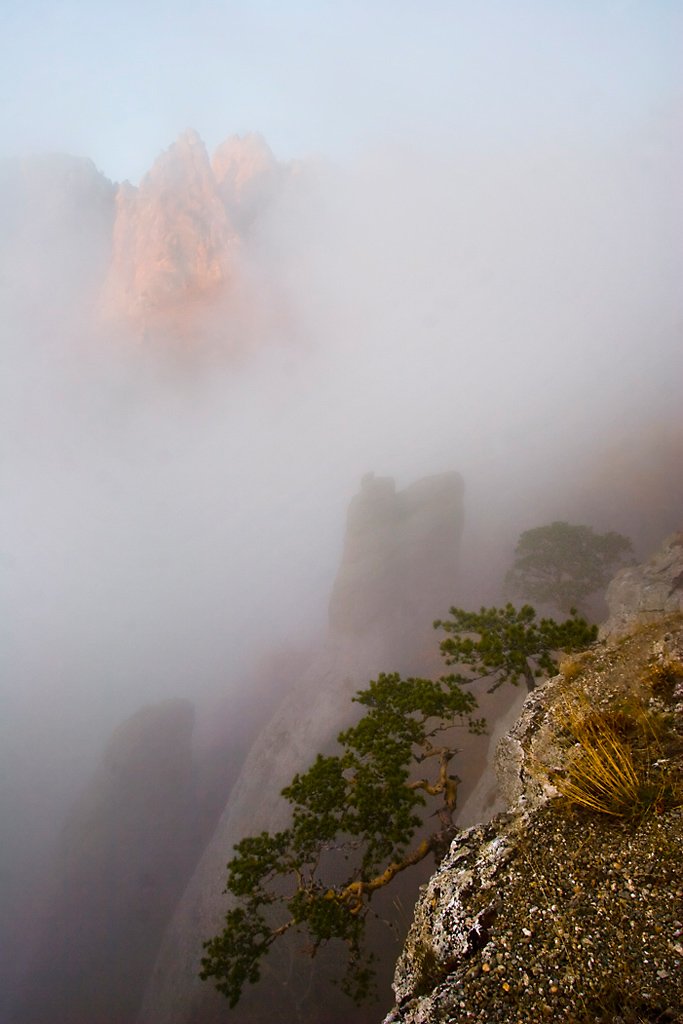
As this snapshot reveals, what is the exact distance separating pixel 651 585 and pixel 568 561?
6.76 metres

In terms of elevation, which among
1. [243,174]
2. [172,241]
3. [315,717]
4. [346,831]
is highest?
[243,174]

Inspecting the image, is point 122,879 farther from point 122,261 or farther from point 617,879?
point 122,261

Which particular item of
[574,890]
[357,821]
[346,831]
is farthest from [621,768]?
[346,831]

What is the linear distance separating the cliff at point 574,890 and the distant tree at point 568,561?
2893cm

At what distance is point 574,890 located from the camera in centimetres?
514

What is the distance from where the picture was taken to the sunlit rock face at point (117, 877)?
34.2 m

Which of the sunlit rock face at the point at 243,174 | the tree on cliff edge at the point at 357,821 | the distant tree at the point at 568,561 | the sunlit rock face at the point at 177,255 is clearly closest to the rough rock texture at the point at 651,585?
the distant tree at the point at 568,561

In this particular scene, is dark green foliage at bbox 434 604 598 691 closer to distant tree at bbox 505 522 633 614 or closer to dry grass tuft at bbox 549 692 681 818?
dry grass tuft at bbox 549 692 681 818

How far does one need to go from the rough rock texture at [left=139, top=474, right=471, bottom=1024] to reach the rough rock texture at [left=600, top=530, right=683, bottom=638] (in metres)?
16.9

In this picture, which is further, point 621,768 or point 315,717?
point 315,717

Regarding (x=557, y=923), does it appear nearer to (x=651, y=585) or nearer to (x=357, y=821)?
(x=357, y=821)

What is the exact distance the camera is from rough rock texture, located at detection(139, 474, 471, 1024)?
89.5 ft

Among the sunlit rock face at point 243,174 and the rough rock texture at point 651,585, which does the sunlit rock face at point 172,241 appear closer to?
the sunlit rock face at point 243,174

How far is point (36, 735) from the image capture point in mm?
59344
